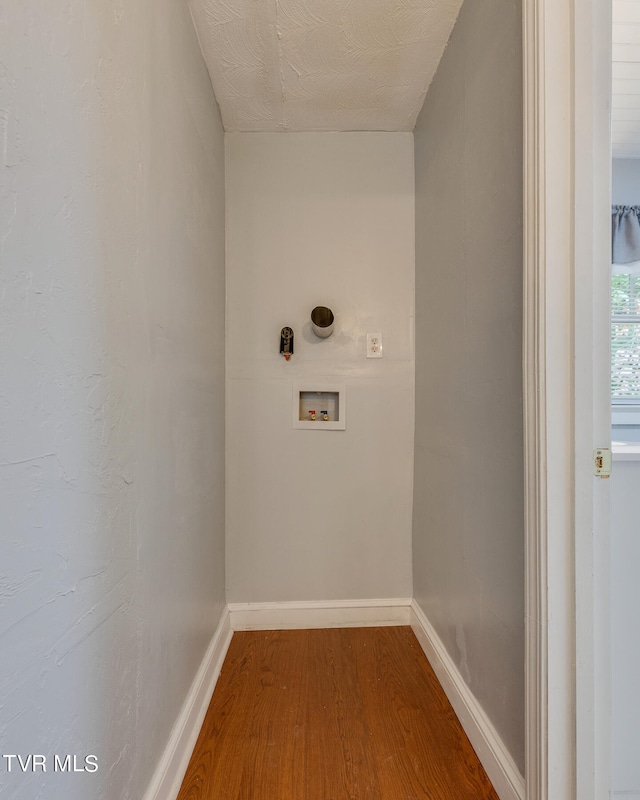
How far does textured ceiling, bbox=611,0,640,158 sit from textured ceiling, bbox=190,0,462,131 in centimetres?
71

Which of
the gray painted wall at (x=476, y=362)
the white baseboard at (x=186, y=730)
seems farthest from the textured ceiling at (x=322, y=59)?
the white baseboard at (x=186, y=730)

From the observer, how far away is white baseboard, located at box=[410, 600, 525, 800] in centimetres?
112

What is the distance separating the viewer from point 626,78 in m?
2.08

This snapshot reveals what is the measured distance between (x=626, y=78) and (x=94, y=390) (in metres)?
2.67

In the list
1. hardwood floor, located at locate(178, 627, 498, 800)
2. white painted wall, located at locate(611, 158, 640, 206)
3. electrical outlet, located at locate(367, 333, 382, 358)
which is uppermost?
white painted wall, located at locate(611, 158, 640, 206)

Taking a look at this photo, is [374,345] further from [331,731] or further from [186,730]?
[186,730]

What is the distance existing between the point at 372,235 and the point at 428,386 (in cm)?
80

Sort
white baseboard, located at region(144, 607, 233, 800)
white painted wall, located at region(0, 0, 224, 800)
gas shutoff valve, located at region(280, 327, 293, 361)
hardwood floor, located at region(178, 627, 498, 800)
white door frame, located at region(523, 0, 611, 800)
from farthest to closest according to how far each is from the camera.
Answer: gas shutoff valve, located at region(280, 327, 293, 361), hardwood floor, located at region(178, 627, 498, 800), white baseboard, located at region(144, 607, 233, 800), white door frame, located at region(523, 0, 611, 800), white painted wall, located at region(0, 0, 224, 800)

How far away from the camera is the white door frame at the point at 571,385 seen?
96 cm

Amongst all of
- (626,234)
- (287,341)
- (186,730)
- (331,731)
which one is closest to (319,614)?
(331,731)

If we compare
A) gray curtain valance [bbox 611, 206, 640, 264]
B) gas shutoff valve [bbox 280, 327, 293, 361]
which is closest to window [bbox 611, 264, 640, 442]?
gray curtain valance [bbox 611, 206, 640, 264]

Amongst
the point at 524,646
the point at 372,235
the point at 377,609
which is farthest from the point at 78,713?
the point at 372,235

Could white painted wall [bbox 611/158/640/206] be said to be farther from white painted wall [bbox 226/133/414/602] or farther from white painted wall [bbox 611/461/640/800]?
white painted wall [bbox 611/461/640/800]

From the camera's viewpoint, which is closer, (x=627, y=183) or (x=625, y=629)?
(x=625, y=629)
